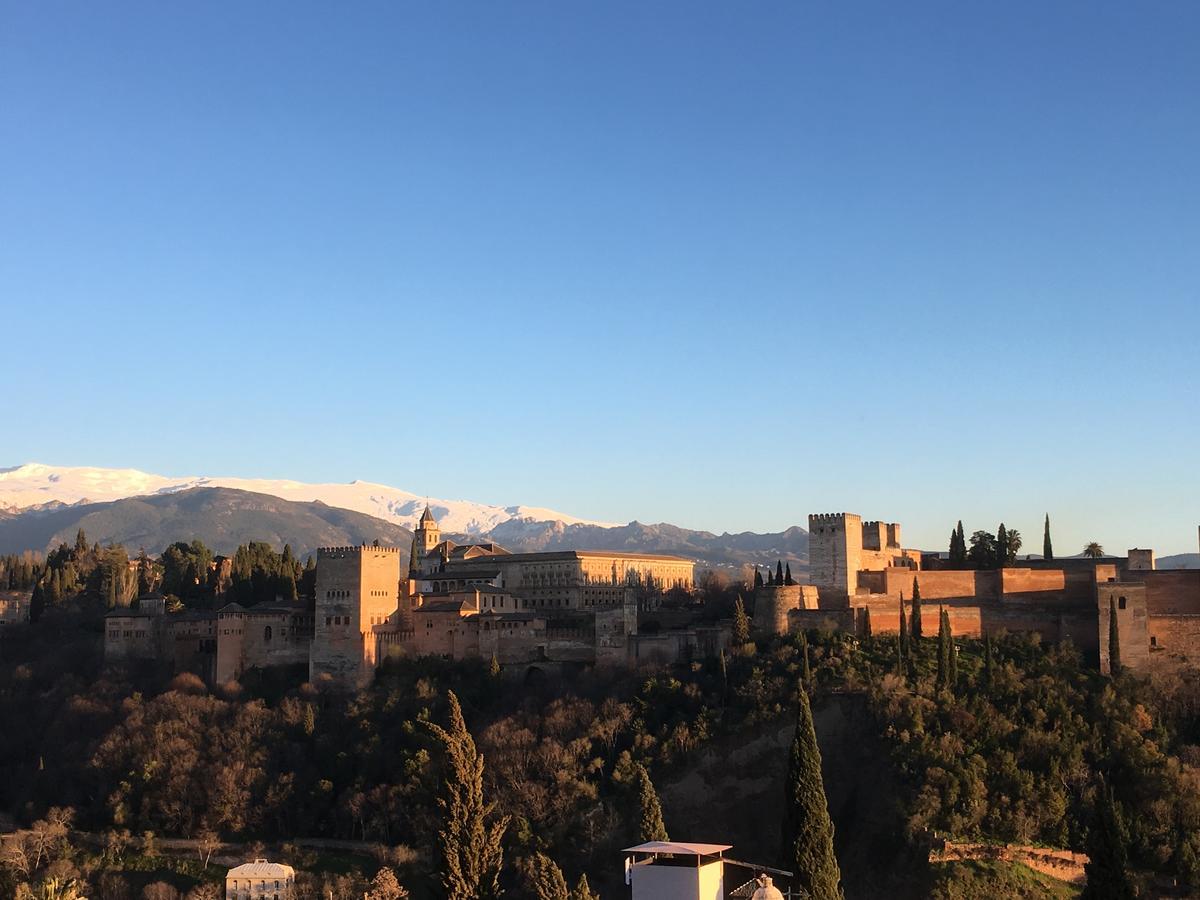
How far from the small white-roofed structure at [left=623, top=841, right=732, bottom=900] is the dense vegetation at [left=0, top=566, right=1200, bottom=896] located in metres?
5.40

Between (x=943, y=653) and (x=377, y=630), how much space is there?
74.2ft

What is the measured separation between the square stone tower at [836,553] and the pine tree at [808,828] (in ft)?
57.3

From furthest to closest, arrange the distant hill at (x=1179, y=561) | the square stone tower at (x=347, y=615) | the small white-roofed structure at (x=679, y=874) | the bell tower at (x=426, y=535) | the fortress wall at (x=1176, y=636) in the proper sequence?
the distant hill at (x=1179, y=561) < the bell tower at (x=426, y=535) < the square stone tower at (x=347, y=615) < the fortress wall at (x=1176, y=636) < the small white-roofed structure at (x=679, y=874)

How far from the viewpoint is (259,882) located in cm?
4775

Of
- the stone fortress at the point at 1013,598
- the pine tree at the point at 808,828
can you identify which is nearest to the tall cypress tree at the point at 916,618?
the stone fortress at the point at 1013,598

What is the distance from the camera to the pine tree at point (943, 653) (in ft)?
161

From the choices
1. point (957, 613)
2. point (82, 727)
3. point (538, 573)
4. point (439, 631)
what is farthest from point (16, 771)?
point (957, 613)

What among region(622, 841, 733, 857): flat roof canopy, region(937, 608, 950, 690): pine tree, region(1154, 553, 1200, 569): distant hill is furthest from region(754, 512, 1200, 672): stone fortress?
region(1154, 553, 1200, 569): distant hill

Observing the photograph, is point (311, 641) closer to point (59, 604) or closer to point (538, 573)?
point (538, 573)

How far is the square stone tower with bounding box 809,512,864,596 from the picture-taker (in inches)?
2234

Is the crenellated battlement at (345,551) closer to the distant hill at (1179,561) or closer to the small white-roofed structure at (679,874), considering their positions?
the small white-roofed structure at (679,874)

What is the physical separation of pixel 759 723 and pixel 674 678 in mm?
4509

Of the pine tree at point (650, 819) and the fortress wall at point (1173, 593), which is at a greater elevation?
the fortress wall at point (1173, 593)

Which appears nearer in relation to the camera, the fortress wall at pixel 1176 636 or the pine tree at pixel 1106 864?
the pine tree at pixel 1106 864
